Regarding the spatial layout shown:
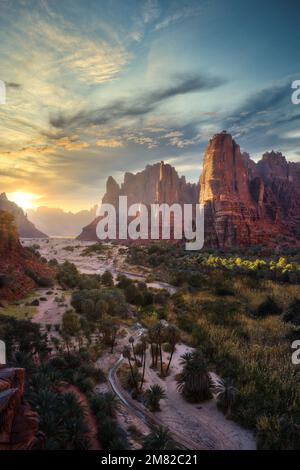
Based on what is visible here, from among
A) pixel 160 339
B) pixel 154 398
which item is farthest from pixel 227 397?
pixel 160 339

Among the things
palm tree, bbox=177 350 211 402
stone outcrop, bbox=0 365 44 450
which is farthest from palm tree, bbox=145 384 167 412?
stone outcrop, bbox=0 365 44 450

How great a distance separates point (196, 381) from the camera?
18.4 m

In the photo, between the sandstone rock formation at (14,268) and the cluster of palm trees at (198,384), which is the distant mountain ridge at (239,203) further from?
the cluster of palm trees at (198,384)

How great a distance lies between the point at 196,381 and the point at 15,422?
1109cm

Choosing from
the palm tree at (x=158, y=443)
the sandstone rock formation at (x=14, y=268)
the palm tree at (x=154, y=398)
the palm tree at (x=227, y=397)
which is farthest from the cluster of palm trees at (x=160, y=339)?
the sandstone rock formation at (x=14, y=268)

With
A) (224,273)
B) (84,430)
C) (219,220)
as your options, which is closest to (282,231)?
(219,220)

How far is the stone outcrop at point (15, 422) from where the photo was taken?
400 inches

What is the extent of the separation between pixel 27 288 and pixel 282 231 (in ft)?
299

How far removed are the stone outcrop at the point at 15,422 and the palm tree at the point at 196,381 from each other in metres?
9.91

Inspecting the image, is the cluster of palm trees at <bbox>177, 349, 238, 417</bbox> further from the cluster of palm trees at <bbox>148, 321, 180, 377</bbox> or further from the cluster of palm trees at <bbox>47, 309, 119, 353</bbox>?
the cluster of palm trees at <bbox>47, 309, 119, 353</bbox>

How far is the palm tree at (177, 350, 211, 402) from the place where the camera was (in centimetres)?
1830

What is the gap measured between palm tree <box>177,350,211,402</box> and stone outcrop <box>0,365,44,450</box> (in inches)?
390

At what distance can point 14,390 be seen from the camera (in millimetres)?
11031

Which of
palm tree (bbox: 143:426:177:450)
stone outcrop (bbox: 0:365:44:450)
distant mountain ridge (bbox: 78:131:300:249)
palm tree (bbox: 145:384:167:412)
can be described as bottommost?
palm tree (bbox: 145:384:167:412)
